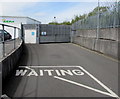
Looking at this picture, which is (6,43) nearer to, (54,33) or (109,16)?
(109,16)

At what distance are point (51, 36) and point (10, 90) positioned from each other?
74.4 ft

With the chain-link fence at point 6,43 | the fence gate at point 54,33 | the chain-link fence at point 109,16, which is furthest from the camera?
the fence gate at point 54,33

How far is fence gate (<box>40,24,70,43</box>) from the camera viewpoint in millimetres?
26562

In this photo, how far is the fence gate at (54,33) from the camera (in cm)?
2656

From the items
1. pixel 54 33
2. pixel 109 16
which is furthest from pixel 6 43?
pixel 54 33

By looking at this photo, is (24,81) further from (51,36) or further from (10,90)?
(51,36)

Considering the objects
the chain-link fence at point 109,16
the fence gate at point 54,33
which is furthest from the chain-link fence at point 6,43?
the fence gate at point 54,33

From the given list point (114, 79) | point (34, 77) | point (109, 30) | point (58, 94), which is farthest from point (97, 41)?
point (58, 94)

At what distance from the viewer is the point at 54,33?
27562mm

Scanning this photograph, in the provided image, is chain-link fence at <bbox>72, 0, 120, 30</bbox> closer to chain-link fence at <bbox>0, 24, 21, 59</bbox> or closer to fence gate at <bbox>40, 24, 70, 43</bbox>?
chain-link fence at <bbox>0, 24, 21, 59</bbox>

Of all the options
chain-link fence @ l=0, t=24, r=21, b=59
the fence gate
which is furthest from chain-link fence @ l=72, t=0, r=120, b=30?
the fence gate

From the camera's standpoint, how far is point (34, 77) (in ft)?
20.7

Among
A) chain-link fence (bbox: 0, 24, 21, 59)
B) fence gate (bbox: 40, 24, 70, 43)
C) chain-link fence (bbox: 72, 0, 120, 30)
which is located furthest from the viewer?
fence gate (bbox: 40, 24, 70, 43)

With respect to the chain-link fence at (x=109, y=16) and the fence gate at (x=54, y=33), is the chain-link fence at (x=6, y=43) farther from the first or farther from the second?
the fence gate at (x=54, y=33)
